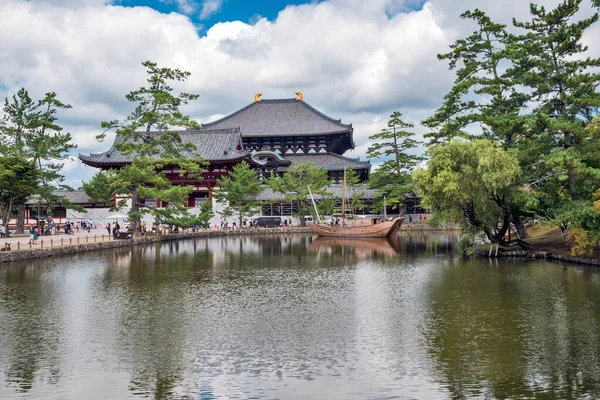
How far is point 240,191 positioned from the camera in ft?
225

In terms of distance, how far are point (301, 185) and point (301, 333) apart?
5860 cm

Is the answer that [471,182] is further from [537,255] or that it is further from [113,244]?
[113,244]

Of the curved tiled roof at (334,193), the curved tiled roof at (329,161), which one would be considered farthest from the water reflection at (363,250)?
the curved tiled roof at (329,161)

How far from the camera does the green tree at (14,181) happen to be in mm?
48400

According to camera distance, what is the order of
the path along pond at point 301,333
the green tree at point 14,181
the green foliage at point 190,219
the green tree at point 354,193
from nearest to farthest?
the path along pond at point 301,333 < the green tree at point 14,181 < the green foliage at point 190,219 < the green tree at point 354,193


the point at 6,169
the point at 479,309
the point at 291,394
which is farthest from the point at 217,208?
the point at 291,394

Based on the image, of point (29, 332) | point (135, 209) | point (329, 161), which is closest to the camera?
point (29, 332)

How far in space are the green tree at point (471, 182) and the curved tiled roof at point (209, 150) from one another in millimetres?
40879

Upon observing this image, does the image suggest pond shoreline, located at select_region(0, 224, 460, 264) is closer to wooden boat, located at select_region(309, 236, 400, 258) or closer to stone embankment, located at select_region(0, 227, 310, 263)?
stone embankment, located at select_region(0, 227, 310, 263)

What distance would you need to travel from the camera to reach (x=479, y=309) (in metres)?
20.0

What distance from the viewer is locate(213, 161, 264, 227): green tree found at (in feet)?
226

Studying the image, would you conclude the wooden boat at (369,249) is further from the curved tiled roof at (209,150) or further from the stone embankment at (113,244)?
the curved tiled roof at (209,150)

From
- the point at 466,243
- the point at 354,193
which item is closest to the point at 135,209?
the point at 466,243

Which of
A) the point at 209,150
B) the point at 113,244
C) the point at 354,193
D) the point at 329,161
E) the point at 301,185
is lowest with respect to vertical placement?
the point at 113,244
